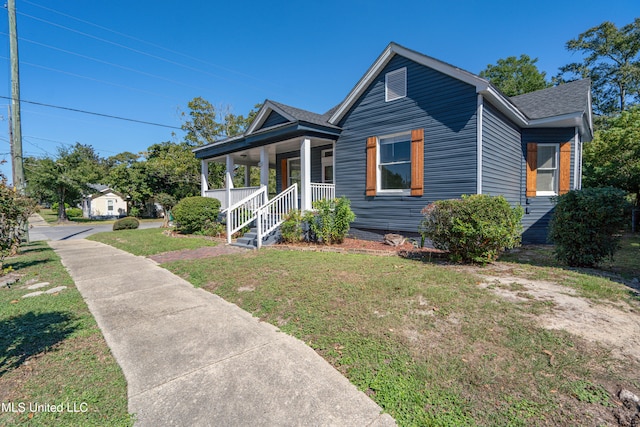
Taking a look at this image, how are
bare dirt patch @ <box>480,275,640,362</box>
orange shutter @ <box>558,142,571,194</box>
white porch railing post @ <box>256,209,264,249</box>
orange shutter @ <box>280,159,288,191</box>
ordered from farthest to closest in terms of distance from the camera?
orange shutter @ <box>280,159,288,191</box> → orange shutter @ <box>558,142,571,194</box> → white porch railing post @ <box>256,209,264,249</box> → bare dirt patch @ <box>480,275,640,362</box>

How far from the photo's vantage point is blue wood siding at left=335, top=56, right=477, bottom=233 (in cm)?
767

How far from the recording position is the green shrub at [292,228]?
8656 mm

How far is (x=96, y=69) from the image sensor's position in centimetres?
1583

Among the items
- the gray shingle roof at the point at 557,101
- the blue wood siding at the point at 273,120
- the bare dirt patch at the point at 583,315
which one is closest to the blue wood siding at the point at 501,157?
the gray shingle roof at the point at 557,101

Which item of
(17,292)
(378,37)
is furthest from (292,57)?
(17,292)

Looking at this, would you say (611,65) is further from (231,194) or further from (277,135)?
(231,194)

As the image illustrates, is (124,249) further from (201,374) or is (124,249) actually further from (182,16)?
(182,16)

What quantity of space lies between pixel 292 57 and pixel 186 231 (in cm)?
1205

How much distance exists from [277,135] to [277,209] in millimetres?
2533

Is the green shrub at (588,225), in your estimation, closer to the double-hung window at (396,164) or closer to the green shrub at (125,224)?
the double-hung window at (396,164)

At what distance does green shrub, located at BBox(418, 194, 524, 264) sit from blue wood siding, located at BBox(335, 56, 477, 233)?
2.00 meters

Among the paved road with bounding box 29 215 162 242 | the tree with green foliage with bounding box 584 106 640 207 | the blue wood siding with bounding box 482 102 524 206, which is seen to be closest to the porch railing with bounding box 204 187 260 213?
the paved road with bounding box 29 215 162 242

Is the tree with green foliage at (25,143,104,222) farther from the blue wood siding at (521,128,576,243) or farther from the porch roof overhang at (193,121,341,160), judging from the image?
the blue wood siding at (521,128,576,243)

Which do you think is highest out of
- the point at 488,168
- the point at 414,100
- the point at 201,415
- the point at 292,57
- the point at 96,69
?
the point at 292,57
